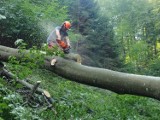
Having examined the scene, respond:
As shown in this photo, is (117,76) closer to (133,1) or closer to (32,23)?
(32,23)

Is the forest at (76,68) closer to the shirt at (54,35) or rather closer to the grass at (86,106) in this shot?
the grass at (86,106)

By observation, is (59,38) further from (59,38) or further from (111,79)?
(111,79)

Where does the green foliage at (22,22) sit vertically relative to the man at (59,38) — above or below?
above

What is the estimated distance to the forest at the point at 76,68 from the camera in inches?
193

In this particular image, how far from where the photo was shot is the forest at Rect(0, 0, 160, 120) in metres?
4.91

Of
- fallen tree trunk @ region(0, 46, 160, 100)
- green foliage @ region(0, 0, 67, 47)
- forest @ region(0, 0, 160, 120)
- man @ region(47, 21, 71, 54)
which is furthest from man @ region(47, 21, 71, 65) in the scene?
fallen tree trunk @ region(0, 46, 160, 100)

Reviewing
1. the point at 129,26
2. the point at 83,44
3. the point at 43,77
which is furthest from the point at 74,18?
the point at 43,77

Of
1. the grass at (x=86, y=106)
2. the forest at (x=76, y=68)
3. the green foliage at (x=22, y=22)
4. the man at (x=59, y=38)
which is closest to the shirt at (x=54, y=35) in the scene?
the man at (x=59, y=38)

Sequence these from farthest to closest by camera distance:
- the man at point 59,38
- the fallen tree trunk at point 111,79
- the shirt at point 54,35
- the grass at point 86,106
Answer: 1. the shirt at point 54,35
2. the man at point 59,38
3. the grass at point 86,106
4. the fallen tree trunk at point 111,79

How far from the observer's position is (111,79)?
495 centimetres

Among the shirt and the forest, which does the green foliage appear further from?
the shirt

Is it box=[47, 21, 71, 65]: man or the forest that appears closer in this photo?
the forest

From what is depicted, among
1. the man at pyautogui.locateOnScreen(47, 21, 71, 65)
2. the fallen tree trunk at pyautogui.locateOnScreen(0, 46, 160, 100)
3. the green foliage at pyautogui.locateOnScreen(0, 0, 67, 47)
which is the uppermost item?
the green foliage at pyautogui.locateOnScreen(0, 0, 67, 47)

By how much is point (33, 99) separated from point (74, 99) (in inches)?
49.0
